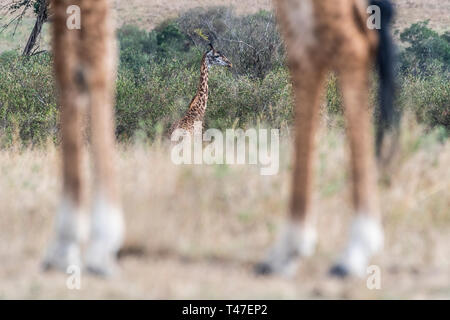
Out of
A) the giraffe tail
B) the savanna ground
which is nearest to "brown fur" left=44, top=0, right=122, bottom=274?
the savanna ground

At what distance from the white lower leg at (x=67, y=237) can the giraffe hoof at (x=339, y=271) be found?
4.22 feet

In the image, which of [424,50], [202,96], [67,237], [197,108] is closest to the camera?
[67,237]

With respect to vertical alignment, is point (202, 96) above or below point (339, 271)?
above

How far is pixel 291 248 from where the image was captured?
10.6ft

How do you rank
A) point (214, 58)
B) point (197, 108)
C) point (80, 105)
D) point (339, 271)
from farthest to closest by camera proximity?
point (214, 58)
point (197, 108)
point (80, 105)
point (339, 271)

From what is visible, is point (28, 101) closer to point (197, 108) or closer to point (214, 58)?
point (214, 58)

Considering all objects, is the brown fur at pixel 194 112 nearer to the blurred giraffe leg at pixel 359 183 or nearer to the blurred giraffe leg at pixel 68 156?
the blurred giraffe leg at pixel 68 156

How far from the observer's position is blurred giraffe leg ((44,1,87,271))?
3.38m

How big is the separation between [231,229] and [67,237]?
3.27 ft

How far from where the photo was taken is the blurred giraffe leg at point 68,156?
3.38 metres

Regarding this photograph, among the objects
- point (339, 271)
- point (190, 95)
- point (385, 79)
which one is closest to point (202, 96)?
point (190, 95)

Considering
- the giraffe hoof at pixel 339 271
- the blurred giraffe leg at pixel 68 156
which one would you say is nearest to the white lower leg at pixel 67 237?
the blurred giraffe leg at pixel 68 156

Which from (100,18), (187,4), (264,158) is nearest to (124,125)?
(264,158)

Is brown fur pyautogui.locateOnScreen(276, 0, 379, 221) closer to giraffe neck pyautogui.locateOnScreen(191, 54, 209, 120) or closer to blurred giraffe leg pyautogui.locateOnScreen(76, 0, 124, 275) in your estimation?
blurred giraffe leg pyautogui.locateOnScreen(76, 0, 124, 275)
